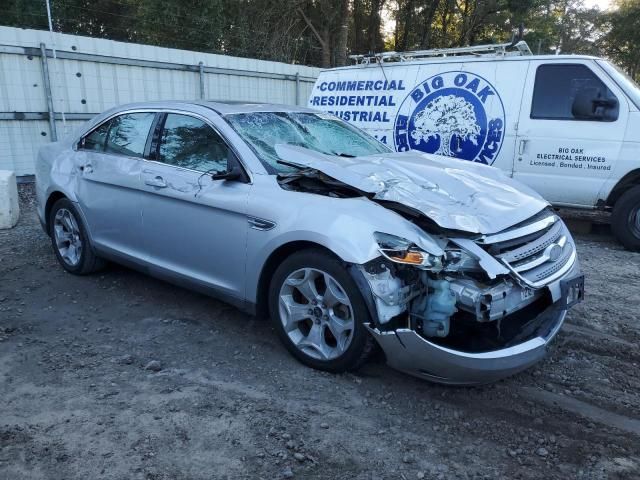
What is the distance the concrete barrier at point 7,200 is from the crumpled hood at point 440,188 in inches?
184

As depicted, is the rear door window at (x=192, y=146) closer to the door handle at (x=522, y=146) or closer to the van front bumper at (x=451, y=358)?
the van front bumper at (x=451, y=358)

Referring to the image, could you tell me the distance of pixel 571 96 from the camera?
6391mm

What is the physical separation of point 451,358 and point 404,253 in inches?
23.7

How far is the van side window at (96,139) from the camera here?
477cm

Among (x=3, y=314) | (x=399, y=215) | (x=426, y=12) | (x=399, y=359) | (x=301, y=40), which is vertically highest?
(x=426, y=12)

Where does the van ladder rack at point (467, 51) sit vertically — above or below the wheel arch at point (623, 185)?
above

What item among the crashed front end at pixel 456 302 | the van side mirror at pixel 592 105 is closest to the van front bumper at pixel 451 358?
the crashed front end at pixel 456 302

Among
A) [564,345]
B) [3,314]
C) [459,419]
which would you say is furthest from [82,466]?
[564,345]

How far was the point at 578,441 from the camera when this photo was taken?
8.98 feet

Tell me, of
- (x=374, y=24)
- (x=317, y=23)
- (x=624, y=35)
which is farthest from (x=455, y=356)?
(x=624, y=35)

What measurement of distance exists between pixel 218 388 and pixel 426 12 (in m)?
24.6

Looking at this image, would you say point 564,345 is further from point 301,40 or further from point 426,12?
point 426,12

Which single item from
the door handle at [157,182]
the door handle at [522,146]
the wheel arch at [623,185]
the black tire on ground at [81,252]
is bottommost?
the black tire on ground at [81,252]

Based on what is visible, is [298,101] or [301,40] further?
[301,40]
